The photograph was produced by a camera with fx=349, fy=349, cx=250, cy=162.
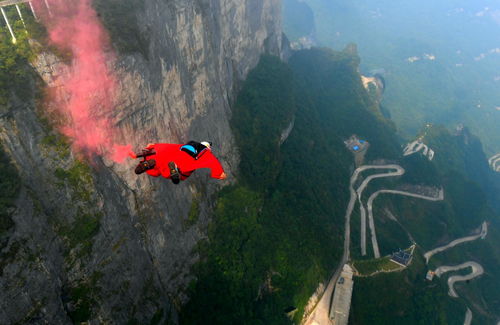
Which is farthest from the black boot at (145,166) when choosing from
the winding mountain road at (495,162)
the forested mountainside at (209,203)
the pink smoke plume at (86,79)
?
the winding mountain road at (495,162)

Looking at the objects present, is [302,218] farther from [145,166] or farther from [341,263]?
[145,166]

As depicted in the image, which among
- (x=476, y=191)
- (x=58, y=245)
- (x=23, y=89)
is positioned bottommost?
(x=476, y=191)

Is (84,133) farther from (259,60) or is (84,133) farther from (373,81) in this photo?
(373,81)

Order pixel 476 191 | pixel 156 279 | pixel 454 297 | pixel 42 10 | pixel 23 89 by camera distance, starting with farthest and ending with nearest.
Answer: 1. pixel 476 191
2. pixel 454 297
3. pixel 156 279
4. pixel 42 10
5. pixel 23 89

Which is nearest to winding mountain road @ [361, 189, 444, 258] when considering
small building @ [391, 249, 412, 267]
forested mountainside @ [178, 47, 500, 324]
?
forested mountainside @ [178, 47, 500, 324]

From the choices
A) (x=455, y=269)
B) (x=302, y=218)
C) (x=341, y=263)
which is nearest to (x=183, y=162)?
(x=302, y=218)

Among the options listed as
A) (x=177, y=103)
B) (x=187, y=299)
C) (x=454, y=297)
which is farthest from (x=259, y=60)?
(x=454, y=297)
